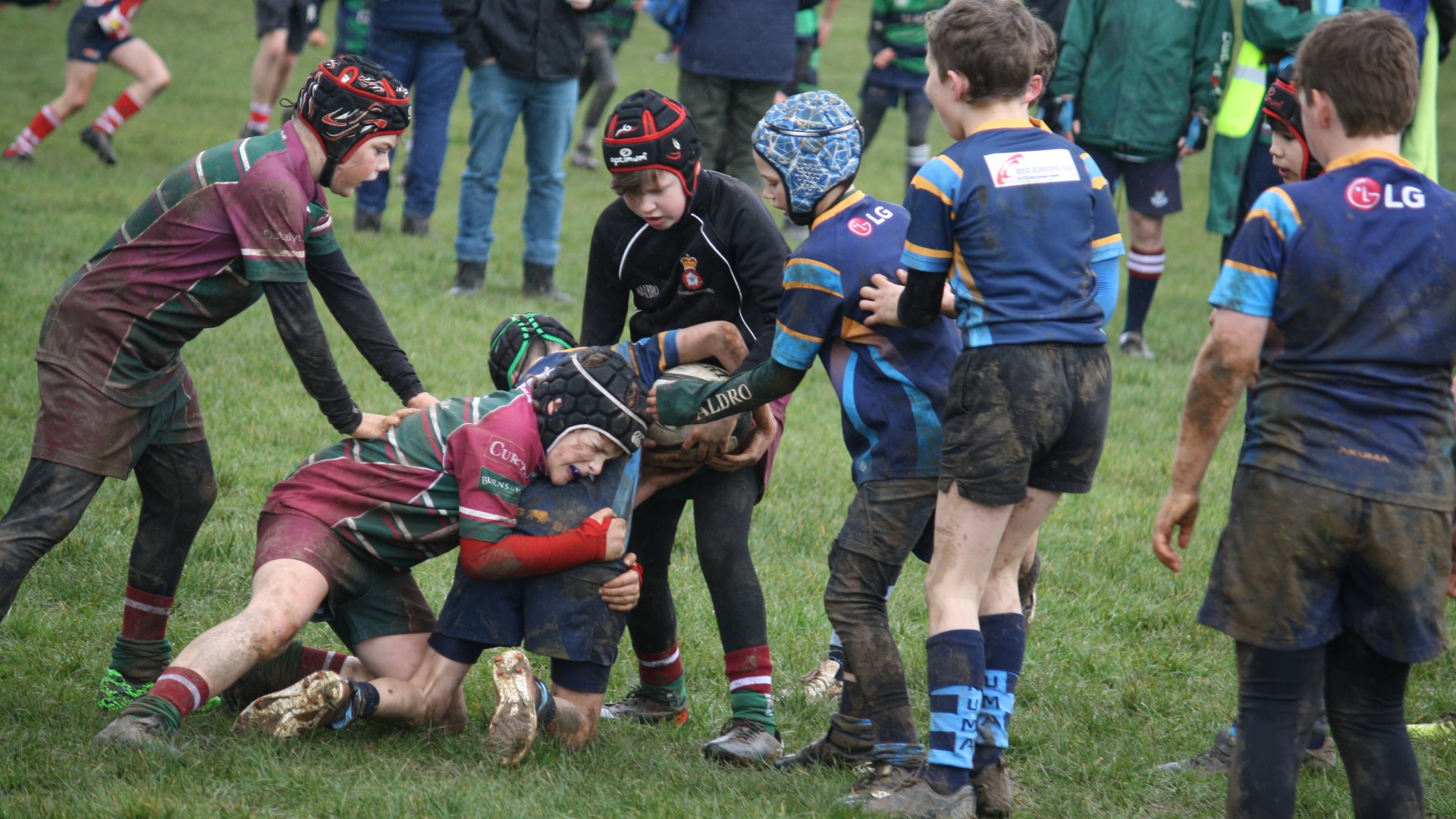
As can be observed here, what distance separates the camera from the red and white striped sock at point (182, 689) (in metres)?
3.50

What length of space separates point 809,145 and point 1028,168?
0.66m

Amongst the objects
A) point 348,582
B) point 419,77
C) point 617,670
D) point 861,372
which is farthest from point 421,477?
point 419,77

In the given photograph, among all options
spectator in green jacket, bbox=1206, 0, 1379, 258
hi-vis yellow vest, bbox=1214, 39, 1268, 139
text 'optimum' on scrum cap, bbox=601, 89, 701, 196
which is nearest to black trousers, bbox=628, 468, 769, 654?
text 'optimum' on scrum cap, bbox=601, 89, 701, 196

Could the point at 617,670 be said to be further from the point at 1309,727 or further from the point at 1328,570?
the point at 1328,570

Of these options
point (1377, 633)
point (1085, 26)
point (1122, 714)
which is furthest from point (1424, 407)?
point (1085, 26)

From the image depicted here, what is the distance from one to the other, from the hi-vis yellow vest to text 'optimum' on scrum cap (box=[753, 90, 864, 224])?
4.42m

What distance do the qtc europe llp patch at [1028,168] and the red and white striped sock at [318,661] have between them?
2.44 m

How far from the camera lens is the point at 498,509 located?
3.76 meters

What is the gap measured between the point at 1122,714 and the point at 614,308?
7.03ft

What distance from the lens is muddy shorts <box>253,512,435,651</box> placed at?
381 centimetres

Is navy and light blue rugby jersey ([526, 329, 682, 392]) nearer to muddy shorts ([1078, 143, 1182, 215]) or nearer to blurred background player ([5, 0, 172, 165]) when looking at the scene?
muddy shorts ([1078, 143, 1182, 215])

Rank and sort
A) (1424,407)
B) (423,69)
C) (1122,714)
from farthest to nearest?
1. (423,69)
2. (1122,714)
3. (1424,407)

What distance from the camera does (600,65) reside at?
13.9 m

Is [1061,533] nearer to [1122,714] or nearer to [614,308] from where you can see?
[1122,714]
